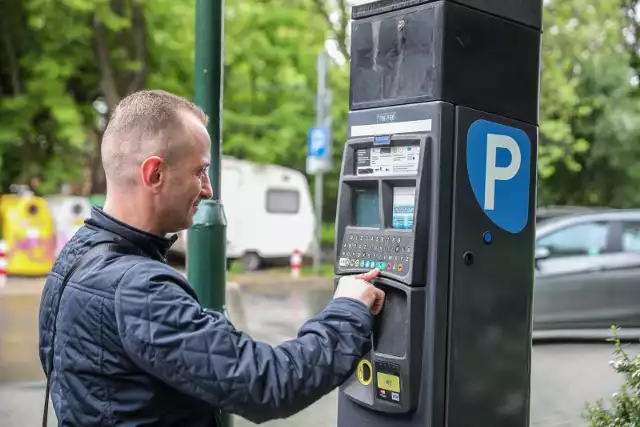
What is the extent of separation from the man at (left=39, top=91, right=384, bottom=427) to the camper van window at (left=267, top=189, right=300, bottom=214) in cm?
1535

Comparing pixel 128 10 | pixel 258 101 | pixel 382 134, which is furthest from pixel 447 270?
pixel 258 101

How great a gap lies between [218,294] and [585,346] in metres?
6.55

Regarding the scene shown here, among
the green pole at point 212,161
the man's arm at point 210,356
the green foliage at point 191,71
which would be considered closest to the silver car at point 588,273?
the green pole at point 212,161

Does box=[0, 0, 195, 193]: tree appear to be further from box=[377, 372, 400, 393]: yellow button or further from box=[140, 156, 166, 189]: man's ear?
box=[140, 156, 166, 189]: man's ear

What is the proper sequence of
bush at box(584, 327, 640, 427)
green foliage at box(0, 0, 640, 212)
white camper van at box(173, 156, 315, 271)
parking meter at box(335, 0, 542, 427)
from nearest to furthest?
parking meter at box(335, 0, 542, 427) < bush at box(584, 327, 640, 427) < green foliage at box(0, 0, 640, 212) < white camper van at box(173, 156, 315, 271)

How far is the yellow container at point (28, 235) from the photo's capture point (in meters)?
13.8

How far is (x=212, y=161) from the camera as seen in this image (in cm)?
365

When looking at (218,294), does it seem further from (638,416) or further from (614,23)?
(614,23)

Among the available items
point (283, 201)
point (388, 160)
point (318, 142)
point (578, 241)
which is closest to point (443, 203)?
point (388, 160)

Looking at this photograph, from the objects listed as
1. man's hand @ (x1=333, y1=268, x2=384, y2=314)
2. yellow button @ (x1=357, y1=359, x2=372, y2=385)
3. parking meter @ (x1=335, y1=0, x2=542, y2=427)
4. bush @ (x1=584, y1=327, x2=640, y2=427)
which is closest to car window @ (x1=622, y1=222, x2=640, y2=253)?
bush @ (x1=584, y1=327, x2=640, y2=427)

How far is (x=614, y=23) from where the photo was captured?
16.9 metres

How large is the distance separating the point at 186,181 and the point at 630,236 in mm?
8019

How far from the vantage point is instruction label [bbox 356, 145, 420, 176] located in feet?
8.74

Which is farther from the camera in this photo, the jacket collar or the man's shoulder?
the jacket collar
